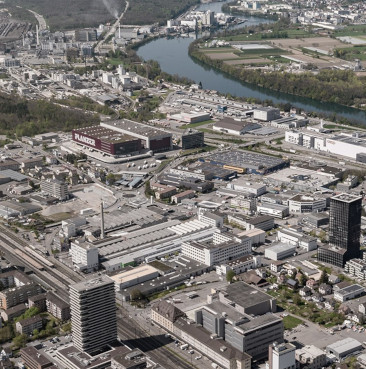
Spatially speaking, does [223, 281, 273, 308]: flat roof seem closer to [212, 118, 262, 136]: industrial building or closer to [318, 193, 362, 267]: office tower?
[318, 193, 362, 267]: office tower

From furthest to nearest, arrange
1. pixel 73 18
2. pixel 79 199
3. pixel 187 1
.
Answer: pixel 187 1
pixel 73 18
pixel 79 199

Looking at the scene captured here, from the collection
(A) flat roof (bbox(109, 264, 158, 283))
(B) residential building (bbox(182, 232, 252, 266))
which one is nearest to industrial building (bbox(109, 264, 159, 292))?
(A) flat roof (bbox(109, 264, 158, 283))

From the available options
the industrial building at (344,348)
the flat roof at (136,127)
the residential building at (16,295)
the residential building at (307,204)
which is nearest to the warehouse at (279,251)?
the residential building at (307,204)

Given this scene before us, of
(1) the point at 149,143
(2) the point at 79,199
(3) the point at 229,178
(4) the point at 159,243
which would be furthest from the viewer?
(1) the point at 149,143

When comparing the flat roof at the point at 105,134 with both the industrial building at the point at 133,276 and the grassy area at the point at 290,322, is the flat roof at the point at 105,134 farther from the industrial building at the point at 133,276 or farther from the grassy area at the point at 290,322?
the grassy area at the point at 290,322

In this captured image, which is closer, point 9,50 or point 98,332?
point 98,332

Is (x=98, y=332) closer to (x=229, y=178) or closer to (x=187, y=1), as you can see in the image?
(x=229, y=178)

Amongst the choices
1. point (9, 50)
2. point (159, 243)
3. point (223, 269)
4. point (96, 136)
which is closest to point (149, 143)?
point (96, 136)
